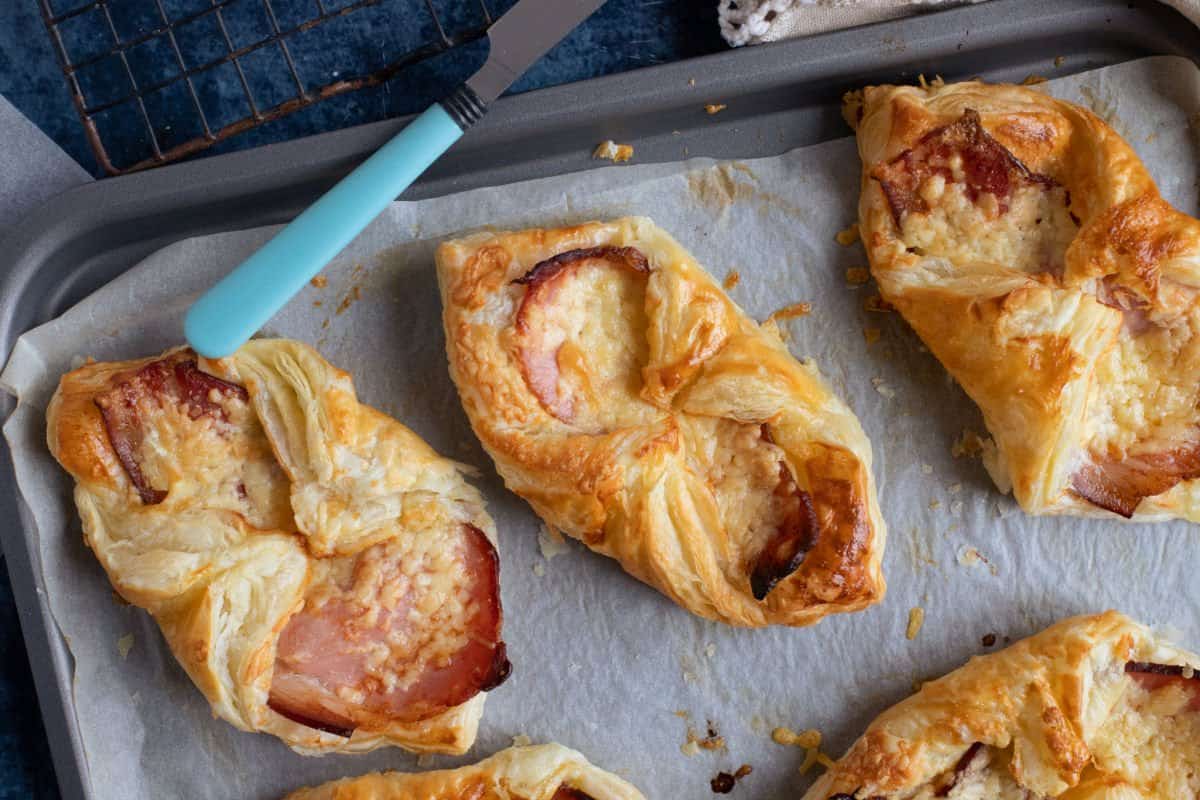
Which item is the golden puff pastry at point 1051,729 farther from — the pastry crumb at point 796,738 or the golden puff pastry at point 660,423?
→ the golden puff pastry at point 660,423

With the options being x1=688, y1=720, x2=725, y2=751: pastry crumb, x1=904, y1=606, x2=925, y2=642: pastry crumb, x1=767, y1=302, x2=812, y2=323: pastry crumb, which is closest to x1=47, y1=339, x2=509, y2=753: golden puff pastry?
x1=688, y1=720, x2=725, y2=751: pastry crumb

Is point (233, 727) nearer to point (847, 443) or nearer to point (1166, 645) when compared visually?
point (847, 443)

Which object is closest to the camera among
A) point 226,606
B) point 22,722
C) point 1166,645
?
point 226,606

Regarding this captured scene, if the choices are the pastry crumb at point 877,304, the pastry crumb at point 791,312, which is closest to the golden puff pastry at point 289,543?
the pastry crumb at point 791,312

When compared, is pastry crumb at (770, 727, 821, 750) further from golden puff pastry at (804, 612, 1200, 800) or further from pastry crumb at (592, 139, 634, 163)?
pastry crumb at (592, 139, 634, 163)

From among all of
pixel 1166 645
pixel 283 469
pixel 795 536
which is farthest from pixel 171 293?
pixel 1166 645
